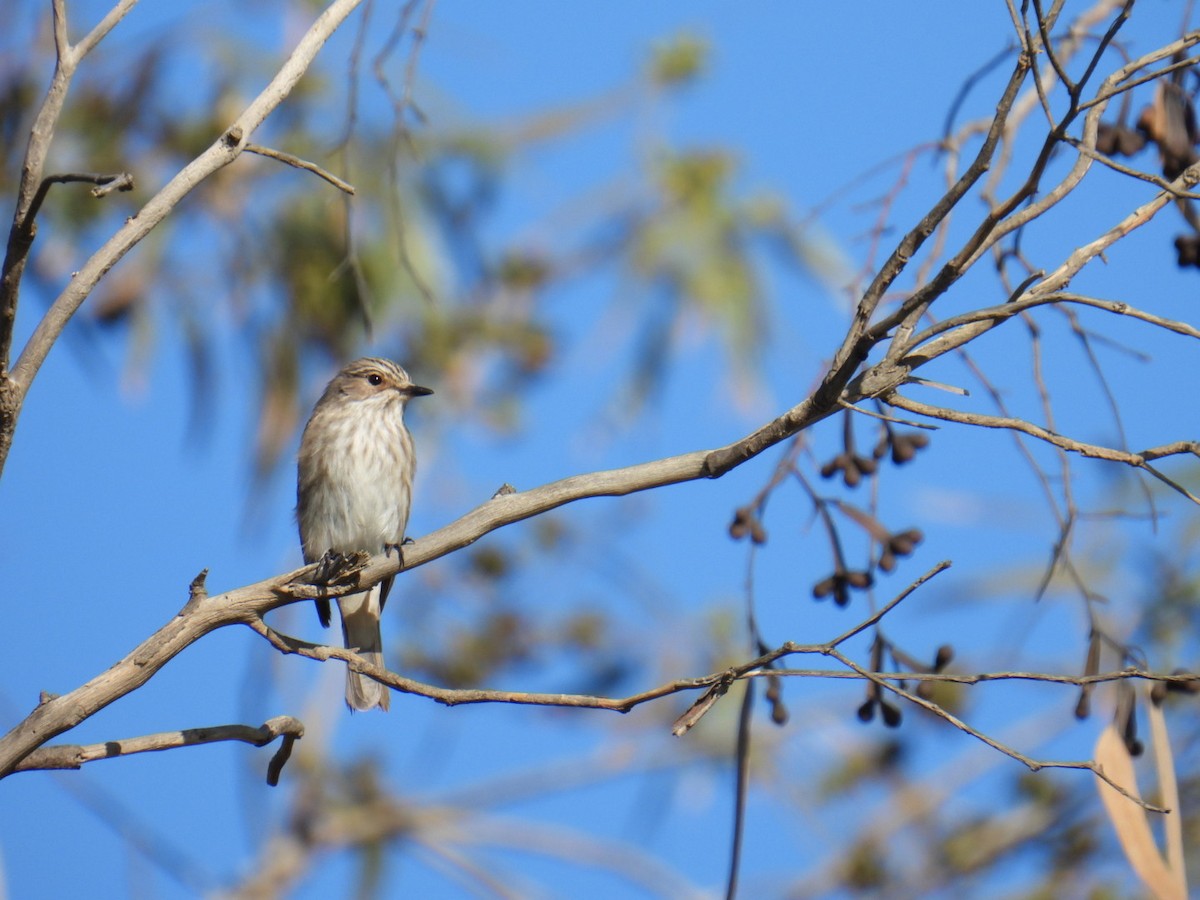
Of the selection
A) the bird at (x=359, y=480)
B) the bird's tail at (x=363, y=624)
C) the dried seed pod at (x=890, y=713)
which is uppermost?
the bird at (x=359, y=480)

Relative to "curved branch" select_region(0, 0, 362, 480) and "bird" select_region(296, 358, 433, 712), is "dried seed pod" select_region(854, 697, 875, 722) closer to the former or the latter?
"curved branch" select_region(0, 0, 362, 480)

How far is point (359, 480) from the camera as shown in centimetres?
491

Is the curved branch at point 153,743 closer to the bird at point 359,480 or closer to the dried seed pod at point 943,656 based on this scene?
the dried seed pod at point 943,656

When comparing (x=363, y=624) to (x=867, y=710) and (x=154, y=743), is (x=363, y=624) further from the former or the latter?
(x=154, y=743)

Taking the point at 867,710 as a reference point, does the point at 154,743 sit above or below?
below

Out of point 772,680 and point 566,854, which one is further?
point 566,854

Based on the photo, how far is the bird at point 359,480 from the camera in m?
4.93

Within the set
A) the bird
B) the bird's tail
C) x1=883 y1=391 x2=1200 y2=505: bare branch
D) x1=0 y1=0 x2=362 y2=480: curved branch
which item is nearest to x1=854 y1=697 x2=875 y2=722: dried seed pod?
x1=883 y1=391 x2=1200 y2=505: bare branch

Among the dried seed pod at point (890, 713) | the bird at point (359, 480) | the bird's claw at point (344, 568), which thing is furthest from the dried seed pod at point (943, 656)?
the bird at point (359, 480)

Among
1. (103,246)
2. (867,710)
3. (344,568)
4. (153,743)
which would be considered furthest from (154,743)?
(867,710)

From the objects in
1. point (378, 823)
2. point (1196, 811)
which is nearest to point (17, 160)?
point (378, 823)

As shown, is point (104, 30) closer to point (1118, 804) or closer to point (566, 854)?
point (1118, 804)

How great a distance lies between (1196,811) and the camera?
6.21m

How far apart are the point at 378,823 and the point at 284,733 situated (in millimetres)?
6543
